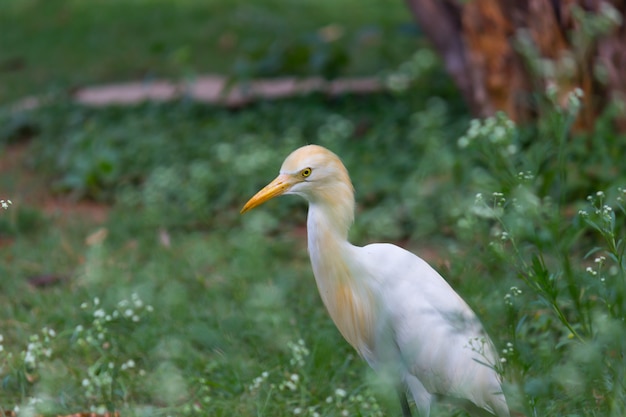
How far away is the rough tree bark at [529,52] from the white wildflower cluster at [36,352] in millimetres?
2575

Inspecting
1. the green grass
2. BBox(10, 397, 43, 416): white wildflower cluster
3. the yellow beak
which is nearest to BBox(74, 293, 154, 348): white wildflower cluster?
BBox(10, 397, 43, 416): white wildflower cluster

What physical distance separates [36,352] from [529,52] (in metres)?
2.65

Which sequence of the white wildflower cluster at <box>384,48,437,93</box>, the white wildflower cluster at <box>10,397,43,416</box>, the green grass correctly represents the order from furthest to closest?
the green grass < the white wildflower cluster at <box>384,48,437,93</box> < the white wildflower cluster at <box>10,397,43,416</box>

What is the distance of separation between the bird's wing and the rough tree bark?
6.63ft

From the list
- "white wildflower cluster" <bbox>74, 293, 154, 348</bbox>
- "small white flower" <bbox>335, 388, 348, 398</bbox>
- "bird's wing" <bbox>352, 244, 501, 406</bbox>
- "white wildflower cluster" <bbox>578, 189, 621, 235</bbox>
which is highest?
"white wildflower cluster" <bbox>578, 189, 621, 235</bbox>

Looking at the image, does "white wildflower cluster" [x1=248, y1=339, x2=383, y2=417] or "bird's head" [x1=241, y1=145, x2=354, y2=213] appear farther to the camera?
"white wildflower cluster" [x1=248, y1=339, x2=383, y2=417]

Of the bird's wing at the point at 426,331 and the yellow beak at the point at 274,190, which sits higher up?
the yellow beak at the point at 274,190

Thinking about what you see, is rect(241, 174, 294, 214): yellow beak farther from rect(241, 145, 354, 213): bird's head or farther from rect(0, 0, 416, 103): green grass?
rect(0, 0, 416, 103): green grass

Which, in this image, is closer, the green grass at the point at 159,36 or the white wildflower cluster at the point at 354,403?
the white wildflower cluster at the point at 354,403

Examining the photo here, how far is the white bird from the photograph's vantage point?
2.74 m

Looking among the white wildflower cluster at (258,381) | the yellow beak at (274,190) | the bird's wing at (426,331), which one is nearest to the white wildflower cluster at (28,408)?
the white wildflower cluster at (258,381)

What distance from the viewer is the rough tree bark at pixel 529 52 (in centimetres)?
469

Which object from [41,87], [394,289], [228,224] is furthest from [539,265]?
[41,87]

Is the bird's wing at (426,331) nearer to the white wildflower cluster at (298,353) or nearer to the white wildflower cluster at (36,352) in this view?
the white wildflower cluster at (298,353)
